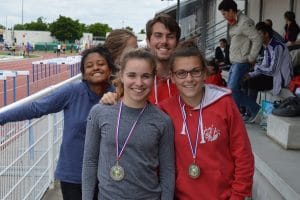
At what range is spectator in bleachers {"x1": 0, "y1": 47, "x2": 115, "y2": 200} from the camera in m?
3.05

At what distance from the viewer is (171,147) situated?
8.18 ft

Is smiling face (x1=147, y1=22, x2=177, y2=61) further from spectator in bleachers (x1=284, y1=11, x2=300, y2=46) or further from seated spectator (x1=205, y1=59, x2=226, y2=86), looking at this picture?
spectator in bleachers (x1=284, y1=11, x2=300, y2=46)

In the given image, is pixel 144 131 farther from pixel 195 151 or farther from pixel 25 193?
pixel 25 193

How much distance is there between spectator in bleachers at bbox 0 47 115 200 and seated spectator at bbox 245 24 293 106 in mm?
4776

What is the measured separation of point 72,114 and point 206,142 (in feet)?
3.37

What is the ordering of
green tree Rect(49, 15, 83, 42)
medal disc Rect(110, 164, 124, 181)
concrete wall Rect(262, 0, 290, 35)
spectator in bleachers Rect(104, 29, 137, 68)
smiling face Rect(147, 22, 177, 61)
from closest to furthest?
medal disc Rect(110, 164, 124, 181) → smiling face Rect(147, 22, 177, 61) → spectator in bleachers Rect(104, 29, 137, 68) → concrete wall Rect(262, 0, 290, 35) → green tree Rect(49, 15, 83, 42)

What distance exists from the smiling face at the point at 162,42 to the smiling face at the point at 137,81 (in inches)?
18.1

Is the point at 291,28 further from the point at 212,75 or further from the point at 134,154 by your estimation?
the point at 134,154

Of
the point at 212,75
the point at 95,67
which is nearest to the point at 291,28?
the point at 212,75

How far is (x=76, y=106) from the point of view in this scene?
3113 mm

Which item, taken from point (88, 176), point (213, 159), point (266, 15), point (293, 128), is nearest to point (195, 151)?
point (213, 159)

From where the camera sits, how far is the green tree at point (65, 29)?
346 ft

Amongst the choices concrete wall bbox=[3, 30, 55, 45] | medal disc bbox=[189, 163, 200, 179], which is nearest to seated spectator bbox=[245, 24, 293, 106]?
medal disc bbox=[189, 163, 200, 179]

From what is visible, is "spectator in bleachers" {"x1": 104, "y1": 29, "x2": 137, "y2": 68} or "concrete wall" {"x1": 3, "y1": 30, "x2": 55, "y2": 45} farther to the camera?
"concrete wall" {"x1": 3, "y1": 30, "x2": 55, "y2": 45}
